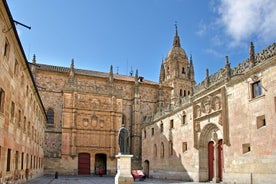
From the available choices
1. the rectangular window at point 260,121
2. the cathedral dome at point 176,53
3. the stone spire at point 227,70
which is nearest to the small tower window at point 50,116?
the cathedral dome at point 176,53

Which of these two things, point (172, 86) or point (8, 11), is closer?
point (8, 11)

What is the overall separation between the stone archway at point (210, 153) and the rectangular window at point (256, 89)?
4.84m

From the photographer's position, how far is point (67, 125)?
3966 cm

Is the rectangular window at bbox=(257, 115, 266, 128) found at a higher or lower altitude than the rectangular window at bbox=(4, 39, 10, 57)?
lower

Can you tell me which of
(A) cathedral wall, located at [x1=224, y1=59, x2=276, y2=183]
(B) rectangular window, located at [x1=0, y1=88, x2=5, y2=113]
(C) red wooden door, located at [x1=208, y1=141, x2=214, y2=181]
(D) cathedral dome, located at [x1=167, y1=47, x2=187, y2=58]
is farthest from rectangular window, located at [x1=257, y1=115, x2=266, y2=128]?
(D) cathedral dome, located at [x1=167, y1=47, x2=187, y2=58]

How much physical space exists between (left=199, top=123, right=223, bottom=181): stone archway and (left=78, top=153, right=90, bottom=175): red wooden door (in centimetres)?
1921

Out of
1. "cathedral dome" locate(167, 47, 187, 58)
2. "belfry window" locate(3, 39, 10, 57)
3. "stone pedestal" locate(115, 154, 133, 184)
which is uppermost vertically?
"cathedral dome" locate(167, 47, 187, 58)

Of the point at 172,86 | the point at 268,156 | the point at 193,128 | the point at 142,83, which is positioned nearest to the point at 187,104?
the point at 193,128

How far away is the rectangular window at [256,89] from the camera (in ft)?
58.4

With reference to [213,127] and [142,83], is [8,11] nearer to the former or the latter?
[213,127]

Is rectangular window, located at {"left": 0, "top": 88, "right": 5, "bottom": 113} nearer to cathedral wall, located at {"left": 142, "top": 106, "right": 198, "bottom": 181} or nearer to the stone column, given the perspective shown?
the stone column

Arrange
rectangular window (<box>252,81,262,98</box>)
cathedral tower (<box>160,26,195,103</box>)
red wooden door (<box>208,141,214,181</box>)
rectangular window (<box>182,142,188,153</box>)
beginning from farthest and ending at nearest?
cathedral tower (<box>160,26,195,103</box>) < rectangular window (<box>182,142,188,153</box>) < red wooden door (<box>208,141,214,181</box>) < rectangular window (<box>252,81,262,98</box>)

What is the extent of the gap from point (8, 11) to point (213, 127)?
1640 cm

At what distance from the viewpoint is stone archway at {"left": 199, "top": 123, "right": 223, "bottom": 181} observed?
2247 centimetres
